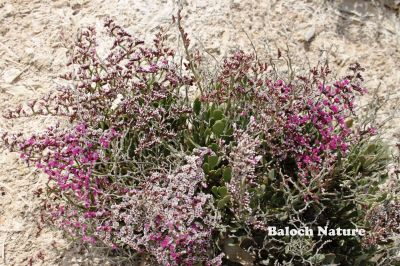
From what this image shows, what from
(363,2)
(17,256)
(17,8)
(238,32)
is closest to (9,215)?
(17,256)

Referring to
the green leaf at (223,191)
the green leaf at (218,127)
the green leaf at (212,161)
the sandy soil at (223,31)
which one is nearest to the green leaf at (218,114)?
the green leaf at (218,127)

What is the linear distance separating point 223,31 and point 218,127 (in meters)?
1.65

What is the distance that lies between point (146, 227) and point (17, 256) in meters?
1.11

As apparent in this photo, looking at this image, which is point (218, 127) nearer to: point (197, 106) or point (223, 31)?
point (197, 106)

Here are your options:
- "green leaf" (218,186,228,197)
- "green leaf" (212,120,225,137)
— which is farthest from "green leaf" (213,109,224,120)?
"green leaf" (218,186,228,197)

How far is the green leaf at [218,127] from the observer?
3254 millimetres

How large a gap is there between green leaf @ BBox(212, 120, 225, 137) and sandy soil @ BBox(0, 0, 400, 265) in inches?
48.0

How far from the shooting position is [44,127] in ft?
13.1

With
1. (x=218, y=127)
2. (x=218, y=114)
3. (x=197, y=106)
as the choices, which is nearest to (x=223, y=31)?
(x=197, y=106)

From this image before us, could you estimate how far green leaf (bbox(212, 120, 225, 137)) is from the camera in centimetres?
325

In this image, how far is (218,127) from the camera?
328 centimetres

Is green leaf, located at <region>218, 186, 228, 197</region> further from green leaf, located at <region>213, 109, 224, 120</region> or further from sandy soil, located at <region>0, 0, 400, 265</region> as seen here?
sandy soil, located at <region>0, 0, 400, 265</region>

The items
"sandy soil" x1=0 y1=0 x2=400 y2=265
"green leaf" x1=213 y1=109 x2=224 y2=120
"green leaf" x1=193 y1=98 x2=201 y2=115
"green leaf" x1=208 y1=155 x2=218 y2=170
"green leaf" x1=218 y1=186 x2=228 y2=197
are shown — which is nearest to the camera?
"green leaf" x1=218 y1=186 x2=228 y2=197

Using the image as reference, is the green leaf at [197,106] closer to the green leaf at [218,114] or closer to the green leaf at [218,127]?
A: the green leaf at [218,114]
